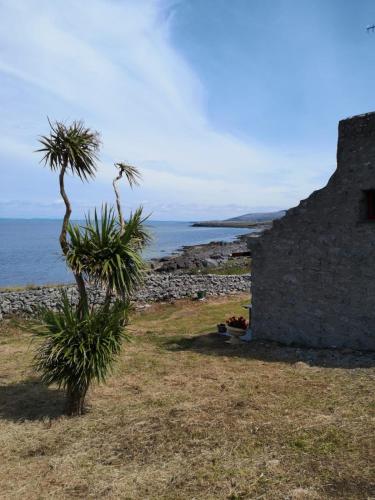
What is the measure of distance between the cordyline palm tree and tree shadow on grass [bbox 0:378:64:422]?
0.72 meters

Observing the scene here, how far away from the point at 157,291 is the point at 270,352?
15.3 metres

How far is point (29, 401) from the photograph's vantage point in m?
10.4

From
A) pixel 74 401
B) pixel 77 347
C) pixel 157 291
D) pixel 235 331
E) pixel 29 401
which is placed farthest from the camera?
pixel 157 291

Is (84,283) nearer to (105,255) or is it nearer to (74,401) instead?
(105,255)

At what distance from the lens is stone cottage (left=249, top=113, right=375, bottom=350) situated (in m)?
12.4

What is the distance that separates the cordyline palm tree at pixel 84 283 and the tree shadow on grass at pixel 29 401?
0.72m

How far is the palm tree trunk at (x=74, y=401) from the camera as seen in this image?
920 cm

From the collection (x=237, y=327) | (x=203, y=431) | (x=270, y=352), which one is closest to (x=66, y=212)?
(x=203, y=431)

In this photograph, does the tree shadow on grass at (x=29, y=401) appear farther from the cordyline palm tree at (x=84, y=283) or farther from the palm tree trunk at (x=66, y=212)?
the palm tree trunk at (x=66, y=212)

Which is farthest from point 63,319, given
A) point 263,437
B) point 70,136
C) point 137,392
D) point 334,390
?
point 334,390

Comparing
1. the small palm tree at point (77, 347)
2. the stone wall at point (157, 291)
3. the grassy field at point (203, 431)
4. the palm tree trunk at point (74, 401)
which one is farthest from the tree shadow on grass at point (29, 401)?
the stone wall at point (157, 291)

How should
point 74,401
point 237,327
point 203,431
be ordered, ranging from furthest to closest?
1. point 237,327
2. point 74,401
3. point 203,431

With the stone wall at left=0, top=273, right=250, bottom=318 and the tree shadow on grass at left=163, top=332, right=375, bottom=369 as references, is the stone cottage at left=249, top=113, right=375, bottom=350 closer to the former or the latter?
the tree shadow on grass at left=163, top=332, right=375, bottom=369

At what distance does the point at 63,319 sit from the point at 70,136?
386cm
